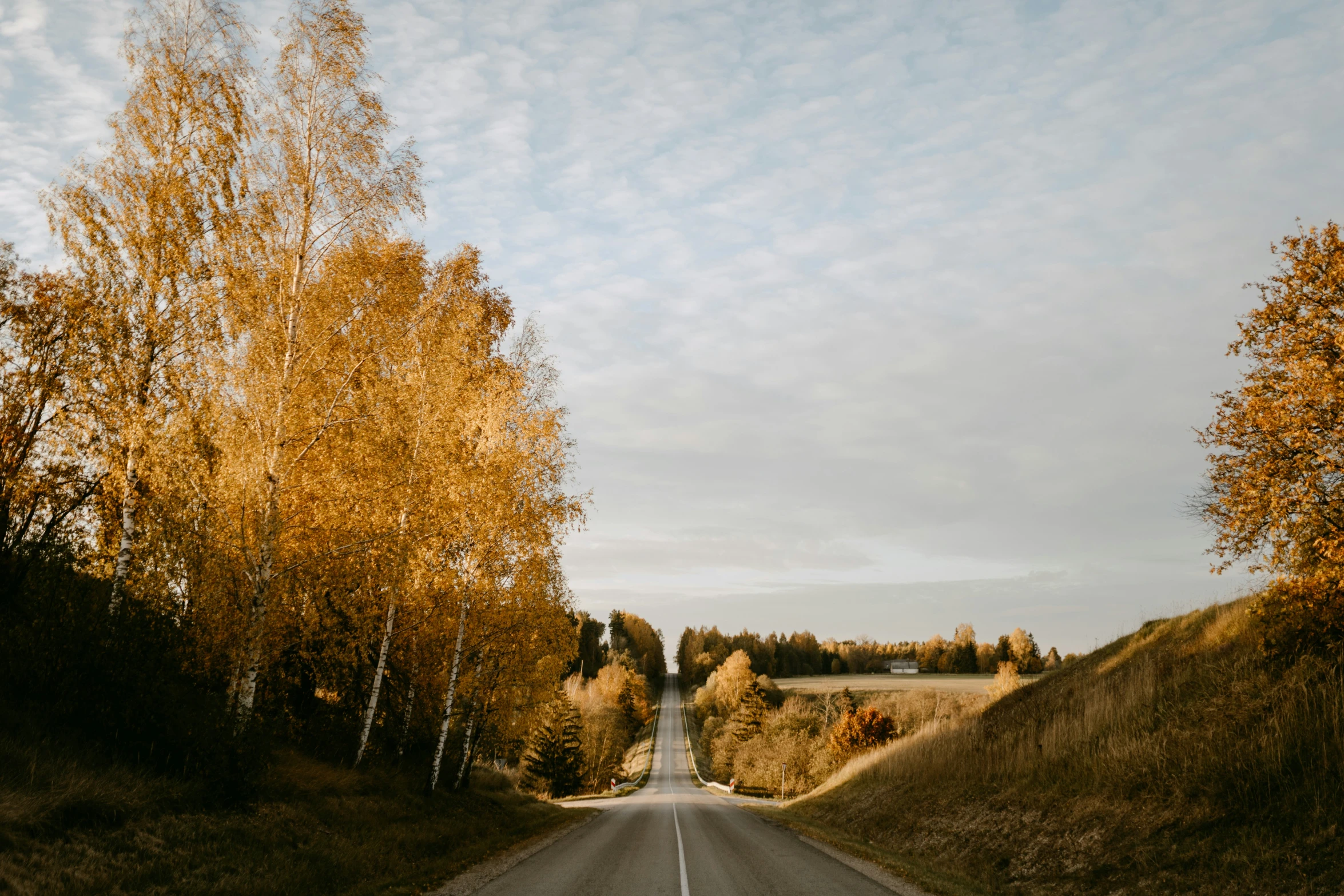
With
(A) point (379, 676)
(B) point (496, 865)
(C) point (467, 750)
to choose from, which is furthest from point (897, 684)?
(A) point (379, 676)

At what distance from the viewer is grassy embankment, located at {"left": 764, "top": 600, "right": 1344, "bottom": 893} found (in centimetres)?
984

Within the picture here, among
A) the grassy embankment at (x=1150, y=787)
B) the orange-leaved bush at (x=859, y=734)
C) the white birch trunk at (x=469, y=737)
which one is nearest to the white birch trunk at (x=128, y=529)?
the white birch trunk at (x=469, y=737)

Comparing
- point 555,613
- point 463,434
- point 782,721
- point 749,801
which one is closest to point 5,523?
point 463,434

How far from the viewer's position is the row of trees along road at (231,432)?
12148mm

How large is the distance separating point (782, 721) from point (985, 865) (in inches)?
1940

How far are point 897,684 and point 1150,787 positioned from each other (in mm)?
100754

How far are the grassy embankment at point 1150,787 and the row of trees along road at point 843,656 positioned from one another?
449 ft

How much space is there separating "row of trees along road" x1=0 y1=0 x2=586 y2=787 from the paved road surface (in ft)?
19.1

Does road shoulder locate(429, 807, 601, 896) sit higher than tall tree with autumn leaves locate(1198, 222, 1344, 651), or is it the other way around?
tall tree with autumn leaves locate(1198, 222, 1344, 651)

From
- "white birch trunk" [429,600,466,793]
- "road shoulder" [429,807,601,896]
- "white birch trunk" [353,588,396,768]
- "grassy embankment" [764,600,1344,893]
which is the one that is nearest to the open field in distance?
"grassy embankment" [764,600,1344,893]

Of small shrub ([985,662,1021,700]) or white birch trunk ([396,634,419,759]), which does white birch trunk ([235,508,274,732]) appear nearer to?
white birch trunk ([396,634,419,759])

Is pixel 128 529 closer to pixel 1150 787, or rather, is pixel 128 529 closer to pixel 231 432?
pixel 231 432

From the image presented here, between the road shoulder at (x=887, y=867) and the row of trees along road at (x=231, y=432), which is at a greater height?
the row of trees along road at (x=231, y=432)

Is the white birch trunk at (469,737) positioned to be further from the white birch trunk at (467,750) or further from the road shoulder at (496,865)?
the road shoulder at (496,865)
